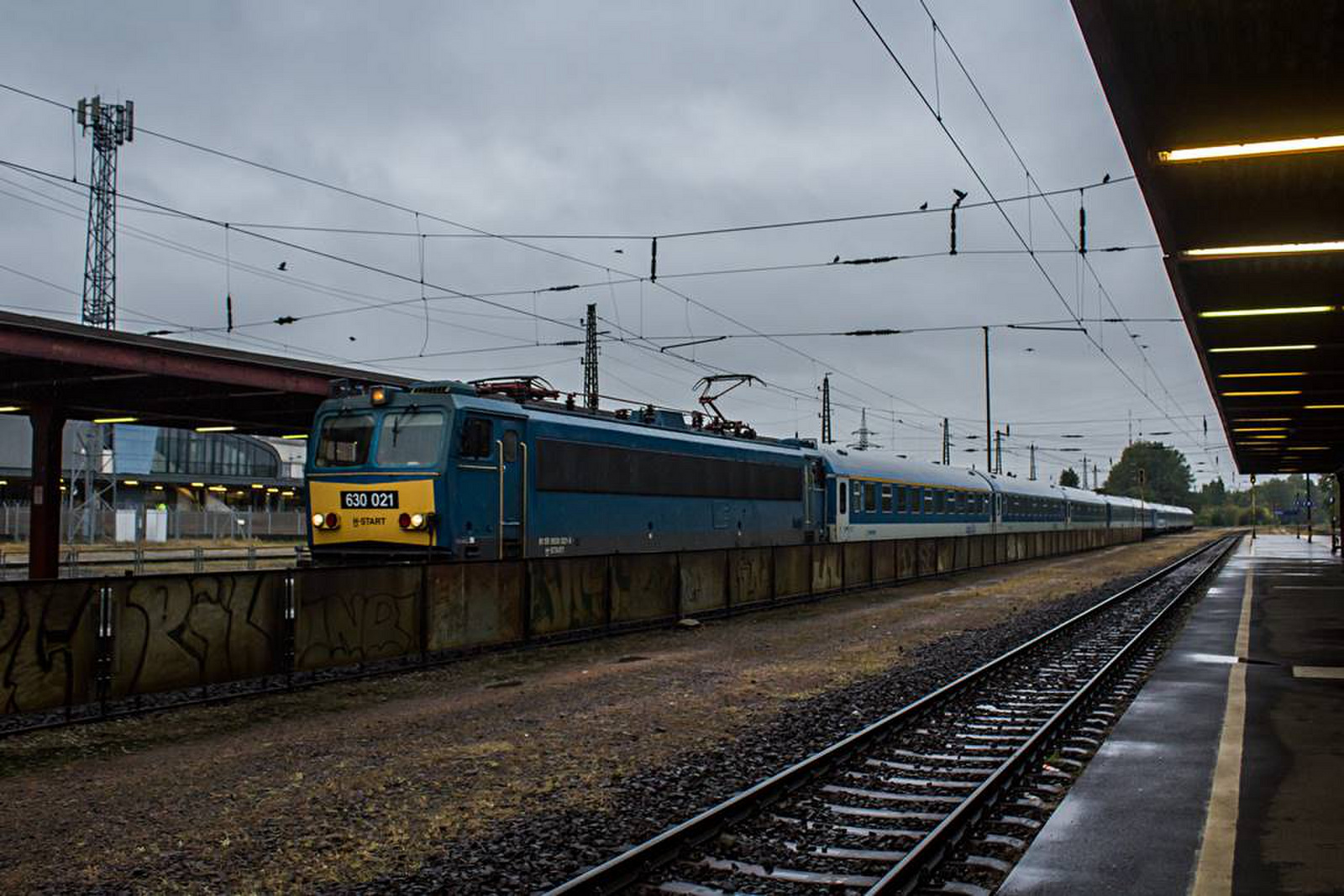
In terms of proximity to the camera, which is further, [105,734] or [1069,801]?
[105,734]

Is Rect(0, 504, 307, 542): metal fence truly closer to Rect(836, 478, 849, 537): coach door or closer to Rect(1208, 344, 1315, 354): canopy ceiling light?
Rect(836, 478, 849, 537): coach door

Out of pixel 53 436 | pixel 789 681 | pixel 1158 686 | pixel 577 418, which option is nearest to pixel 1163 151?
pixel 1158 686

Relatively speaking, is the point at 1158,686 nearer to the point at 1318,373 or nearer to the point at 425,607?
the point at 425,607

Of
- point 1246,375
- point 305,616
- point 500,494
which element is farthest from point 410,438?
point 1246,375

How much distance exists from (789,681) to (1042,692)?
2.96 metres

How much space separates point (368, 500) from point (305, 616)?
14.9ft

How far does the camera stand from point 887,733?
33.0 feet

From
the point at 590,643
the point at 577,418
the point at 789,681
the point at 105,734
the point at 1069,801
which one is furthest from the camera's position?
the point at 577,418

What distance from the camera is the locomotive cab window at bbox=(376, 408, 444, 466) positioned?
16891 mm

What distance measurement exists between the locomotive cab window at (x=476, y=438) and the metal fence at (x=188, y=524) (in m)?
33.2

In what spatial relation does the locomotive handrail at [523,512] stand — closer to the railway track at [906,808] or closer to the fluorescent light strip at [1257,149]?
the railway track at [906,808]

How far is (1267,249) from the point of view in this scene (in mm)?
12375

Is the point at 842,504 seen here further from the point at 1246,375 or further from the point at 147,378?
the point at 147,378

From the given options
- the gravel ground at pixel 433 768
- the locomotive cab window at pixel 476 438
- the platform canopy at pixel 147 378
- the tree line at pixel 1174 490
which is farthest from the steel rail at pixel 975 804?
the tree line at pixel 1174 490
